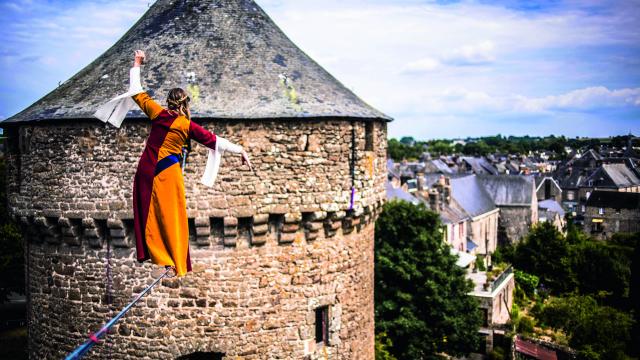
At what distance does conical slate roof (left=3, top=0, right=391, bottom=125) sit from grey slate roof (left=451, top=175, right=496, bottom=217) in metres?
54.3

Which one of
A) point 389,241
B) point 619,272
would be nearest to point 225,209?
point 389,241

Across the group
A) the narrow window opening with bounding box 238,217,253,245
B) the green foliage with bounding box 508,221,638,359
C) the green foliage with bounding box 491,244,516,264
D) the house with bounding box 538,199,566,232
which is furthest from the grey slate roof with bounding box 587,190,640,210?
the narrow window opening with bounding box 238,217,253,245

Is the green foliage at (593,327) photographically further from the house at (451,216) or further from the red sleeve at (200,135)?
the red sleeve at (200,135)

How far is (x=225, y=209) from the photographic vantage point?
9938mm

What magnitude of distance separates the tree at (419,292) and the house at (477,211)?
104 ft

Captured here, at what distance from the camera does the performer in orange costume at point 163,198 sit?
5539 millimetres

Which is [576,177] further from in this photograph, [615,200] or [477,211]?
[477,211]

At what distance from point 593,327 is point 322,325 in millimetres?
27633

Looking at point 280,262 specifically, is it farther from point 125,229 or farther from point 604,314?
point 604,314

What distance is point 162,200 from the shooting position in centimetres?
553

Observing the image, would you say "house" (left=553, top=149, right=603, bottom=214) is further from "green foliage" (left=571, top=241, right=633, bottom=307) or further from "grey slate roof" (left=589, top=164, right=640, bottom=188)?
"green foliage" (left=571, top=241, right=633, bottom=307)

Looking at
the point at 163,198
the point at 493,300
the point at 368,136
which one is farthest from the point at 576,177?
the point at 163,198

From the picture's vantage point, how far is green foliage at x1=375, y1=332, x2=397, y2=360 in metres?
24.2

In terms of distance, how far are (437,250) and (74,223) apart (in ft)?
73.0
